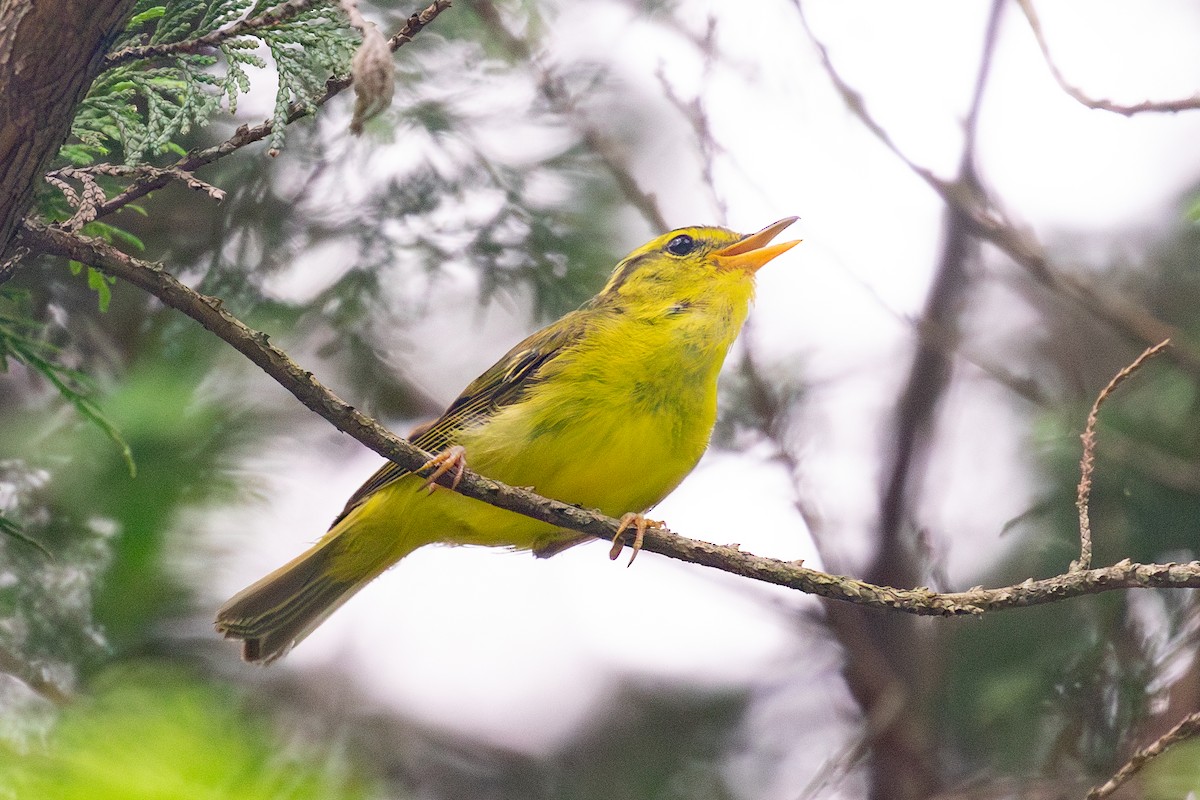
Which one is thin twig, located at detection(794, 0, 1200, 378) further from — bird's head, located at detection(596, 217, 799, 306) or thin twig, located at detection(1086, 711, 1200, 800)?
thin twig, located at detection(1086, 711, 1200, 800)

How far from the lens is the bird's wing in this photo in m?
3.95

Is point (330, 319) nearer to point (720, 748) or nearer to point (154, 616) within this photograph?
point (154, 616)

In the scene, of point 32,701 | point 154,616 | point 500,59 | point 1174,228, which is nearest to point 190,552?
point 154,616

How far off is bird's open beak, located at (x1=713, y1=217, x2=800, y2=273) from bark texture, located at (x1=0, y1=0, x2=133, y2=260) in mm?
2709

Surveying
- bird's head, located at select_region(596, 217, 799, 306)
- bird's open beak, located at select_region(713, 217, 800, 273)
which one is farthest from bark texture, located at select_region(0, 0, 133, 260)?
bird's open beak, located at select_region(713, 217, 800, 273)

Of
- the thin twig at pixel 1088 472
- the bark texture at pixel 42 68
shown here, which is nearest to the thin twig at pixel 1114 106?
the thin twig at pixel 1088 472

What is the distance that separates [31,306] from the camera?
4.14 meters

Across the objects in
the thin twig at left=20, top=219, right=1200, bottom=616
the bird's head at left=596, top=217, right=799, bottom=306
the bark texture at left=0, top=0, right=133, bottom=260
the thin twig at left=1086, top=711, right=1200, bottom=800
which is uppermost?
the bird's head at left=596, top=217, right=799, bottom=306

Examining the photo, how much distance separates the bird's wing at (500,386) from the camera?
3.95 meters

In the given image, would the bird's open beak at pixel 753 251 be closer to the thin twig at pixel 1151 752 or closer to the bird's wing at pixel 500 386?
the bird's wing at pixel 500 386

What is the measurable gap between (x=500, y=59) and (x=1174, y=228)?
3038 millimetres

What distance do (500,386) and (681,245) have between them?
1030 mm

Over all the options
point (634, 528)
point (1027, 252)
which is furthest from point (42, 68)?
point (1027, 252)

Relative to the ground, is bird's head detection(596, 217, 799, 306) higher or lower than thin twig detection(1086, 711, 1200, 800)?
higher
